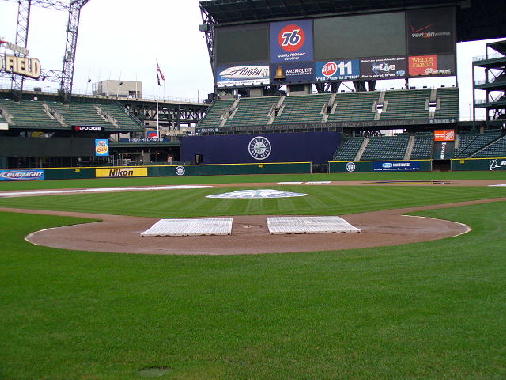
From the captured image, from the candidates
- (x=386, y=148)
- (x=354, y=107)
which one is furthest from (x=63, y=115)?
(x=386, y=148)

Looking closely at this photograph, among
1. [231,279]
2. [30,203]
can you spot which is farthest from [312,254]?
[30,203]

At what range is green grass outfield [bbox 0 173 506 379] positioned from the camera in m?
5.00

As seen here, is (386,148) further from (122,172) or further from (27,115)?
(27,115)

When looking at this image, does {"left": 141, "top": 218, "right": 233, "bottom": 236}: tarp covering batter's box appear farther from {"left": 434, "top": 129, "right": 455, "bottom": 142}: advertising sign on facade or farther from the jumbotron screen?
the jumbotron screen

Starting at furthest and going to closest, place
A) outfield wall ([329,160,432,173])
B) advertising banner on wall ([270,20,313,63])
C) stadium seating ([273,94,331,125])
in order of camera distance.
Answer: stadium seating ([273,94,331,125]), advertising banner on wall ([270,20,313,63]), outfield wall ([329,160,432,173])

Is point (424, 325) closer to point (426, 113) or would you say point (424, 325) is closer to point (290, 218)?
point (290, 218)

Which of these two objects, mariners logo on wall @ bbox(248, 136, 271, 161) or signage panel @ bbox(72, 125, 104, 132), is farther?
signage panel @ bbox(72, 125, 104, 132)

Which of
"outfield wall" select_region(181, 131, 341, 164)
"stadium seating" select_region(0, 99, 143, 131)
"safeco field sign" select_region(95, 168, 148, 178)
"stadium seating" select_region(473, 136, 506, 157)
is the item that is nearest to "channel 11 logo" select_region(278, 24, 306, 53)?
"outfield wall" select_region(181, 131, 341, 164)

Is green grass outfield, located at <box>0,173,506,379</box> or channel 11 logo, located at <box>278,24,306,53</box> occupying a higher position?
channel 11 logo, located at <box>278,24,306,53</box>

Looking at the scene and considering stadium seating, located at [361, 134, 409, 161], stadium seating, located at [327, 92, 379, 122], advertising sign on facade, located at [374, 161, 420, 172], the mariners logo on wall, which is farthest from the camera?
the mariners logo on wall

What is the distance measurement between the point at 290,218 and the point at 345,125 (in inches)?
1966

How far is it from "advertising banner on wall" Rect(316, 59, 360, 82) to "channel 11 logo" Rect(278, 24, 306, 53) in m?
3.79

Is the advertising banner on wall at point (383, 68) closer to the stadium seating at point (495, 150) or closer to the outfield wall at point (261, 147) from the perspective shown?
the outfield wall at point (261, 147)

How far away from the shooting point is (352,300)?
7.21 meters
